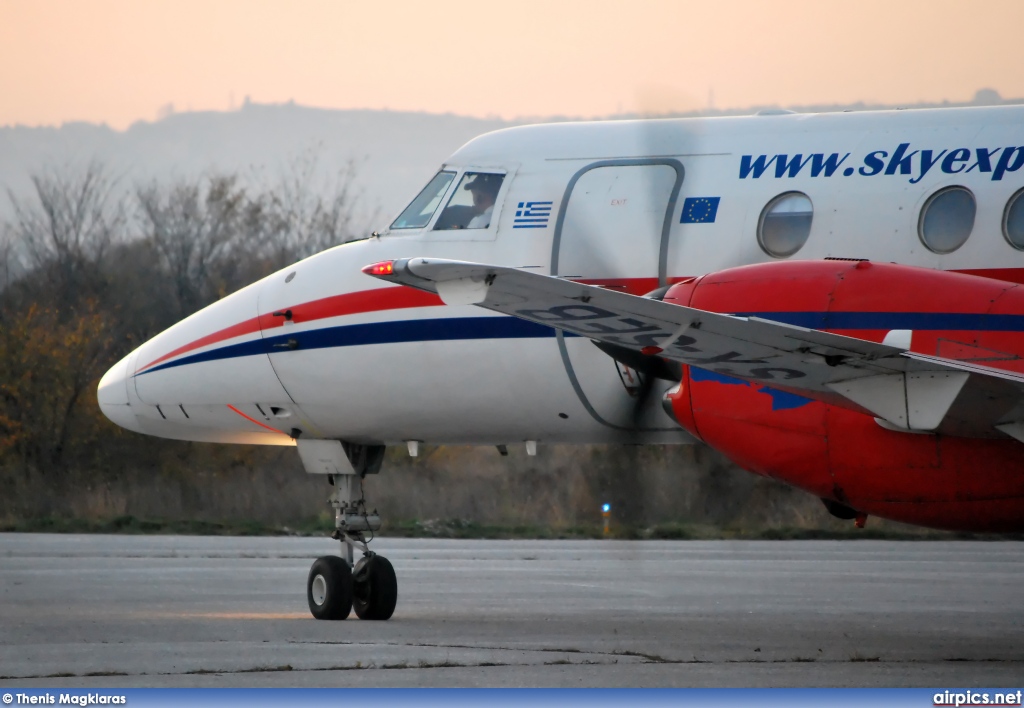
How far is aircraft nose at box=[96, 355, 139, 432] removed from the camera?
12758 millimetres

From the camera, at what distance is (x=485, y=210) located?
37.1 ft

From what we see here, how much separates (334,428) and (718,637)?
3772 millimetres

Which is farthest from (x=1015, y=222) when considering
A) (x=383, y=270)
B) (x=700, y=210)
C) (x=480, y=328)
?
(x=383, y=270)

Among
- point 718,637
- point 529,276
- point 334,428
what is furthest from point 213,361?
point 529,276

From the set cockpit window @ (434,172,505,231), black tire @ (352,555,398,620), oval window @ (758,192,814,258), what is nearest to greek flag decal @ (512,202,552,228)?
cockpit window @ (434,172,505,231)

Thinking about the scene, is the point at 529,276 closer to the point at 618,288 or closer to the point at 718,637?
the point at 618,288

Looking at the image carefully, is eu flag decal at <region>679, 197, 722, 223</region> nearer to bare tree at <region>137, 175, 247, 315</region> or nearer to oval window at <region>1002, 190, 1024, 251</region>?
oval window at <region>1002, 190, 1024, 251</region>

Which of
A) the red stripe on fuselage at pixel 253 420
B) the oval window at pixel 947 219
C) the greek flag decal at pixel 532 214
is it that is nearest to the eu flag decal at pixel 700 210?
the greek flag decal at pixel 532 214

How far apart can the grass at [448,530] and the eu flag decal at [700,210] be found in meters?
16.2

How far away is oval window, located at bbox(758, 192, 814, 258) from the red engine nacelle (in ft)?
4.32

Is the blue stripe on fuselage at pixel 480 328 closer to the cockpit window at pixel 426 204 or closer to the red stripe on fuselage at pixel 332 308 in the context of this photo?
the red stripe on fuselage at pixel 332 308

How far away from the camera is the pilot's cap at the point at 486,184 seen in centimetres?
1127

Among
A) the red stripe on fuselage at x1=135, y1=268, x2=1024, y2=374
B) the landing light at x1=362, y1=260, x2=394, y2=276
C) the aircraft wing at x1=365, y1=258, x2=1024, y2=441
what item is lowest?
the aircraft wing at x1=365, y1=258, x2=1024, y2=441

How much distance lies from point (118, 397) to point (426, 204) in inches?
139
